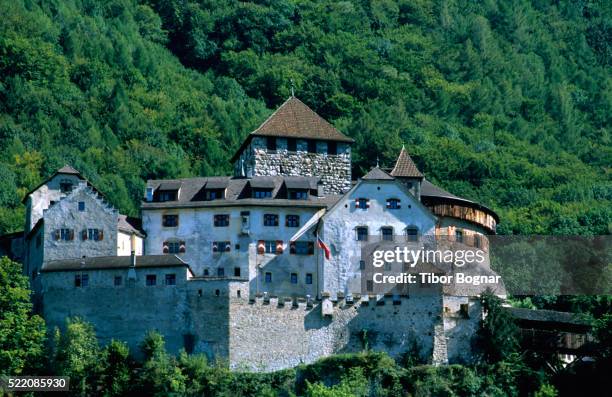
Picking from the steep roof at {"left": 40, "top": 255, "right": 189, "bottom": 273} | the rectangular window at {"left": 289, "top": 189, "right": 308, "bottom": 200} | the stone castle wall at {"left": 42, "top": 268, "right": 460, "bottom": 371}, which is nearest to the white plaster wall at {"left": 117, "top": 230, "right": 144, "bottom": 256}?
the steep roof at {"left": 40, "top": 255, "right": 189, "bottom": 273}

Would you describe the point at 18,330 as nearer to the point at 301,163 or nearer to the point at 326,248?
the point at 326,248

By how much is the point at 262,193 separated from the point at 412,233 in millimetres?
9286

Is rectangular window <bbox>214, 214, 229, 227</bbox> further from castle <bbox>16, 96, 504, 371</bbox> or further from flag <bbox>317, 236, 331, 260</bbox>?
flag <bbox>317, 236, 331, 260</bbox>

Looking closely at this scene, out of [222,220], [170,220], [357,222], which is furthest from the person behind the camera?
[170,220]

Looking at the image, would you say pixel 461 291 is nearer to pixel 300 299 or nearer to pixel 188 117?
pixel 300 299

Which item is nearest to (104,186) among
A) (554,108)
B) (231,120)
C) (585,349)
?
(231,120)

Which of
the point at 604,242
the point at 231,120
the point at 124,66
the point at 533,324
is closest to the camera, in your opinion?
the point at 533,324

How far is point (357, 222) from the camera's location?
91.5 metres

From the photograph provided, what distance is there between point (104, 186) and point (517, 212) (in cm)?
3566

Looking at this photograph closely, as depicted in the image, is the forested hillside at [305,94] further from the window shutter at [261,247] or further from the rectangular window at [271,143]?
the window shutter at [261,247]

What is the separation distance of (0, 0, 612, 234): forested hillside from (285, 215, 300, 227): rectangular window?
2324 cm

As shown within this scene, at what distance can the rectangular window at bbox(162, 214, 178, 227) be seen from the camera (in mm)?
93062

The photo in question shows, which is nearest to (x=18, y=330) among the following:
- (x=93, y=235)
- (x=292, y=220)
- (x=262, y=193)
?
(x=93, y=235)

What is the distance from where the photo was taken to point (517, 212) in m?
132
